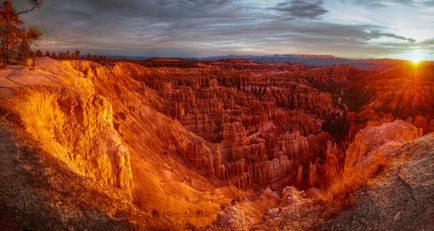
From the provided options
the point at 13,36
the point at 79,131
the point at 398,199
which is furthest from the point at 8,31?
the point at 398,199

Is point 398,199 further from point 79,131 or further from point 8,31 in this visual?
point 8,31

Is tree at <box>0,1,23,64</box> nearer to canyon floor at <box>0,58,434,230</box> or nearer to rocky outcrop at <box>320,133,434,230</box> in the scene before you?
canyon floor at <box>0,58,434,230</box>

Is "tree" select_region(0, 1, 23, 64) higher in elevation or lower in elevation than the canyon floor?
higher

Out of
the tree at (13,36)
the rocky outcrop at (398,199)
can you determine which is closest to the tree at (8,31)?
the tree at (13,36)

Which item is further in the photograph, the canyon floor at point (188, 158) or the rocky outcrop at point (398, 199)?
the canyon floor at point (188, 158)

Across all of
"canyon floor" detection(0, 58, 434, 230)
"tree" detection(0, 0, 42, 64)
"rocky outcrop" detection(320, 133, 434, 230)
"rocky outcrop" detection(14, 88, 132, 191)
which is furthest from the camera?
"tree" detection(0, 0, 42, 64)

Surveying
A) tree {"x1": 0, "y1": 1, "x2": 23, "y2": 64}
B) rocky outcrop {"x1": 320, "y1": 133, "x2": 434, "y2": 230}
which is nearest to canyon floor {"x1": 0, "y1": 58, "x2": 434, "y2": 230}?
rocky outcrop {"x1": 320, "y1": 133, "x2": 434, "y2": 230}

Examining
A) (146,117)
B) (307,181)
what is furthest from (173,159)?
(307,181)

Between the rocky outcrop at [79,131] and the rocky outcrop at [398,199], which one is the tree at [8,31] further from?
the rocky outcrop at [398,199]

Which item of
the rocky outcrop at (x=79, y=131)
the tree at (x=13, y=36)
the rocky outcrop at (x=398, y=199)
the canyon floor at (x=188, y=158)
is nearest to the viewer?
the rocky outcrop at (x=398, y=199)
